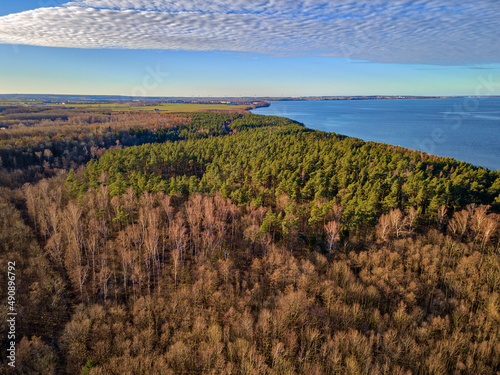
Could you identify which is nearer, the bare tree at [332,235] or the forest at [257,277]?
the forest at [257,277]

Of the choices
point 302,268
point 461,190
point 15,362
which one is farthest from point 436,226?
point 15,362

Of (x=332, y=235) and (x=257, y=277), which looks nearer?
(x=257, y=277)

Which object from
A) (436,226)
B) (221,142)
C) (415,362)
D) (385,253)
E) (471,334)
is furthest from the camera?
(221,142)

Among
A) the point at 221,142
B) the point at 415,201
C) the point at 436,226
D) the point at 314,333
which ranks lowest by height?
the point at 314,333

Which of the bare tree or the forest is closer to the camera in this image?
Answer: the forest

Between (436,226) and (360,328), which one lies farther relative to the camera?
(436,226)

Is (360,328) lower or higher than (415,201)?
lower

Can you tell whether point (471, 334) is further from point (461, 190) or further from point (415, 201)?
point (461, 190)

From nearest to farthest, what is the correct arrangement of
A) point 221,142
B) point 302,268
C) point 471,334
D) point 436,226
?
point 471,334 → point 302,268 → point 436,226 → point 221,142
